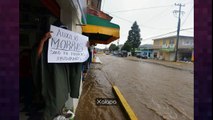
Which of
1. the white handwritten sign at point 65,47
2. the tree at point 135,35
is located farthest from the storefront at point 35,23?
the tree at point 135,35

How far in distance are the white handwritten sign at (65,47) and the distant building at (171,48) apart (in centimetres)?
4040

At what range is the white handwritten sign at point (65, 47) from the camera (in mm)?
2372

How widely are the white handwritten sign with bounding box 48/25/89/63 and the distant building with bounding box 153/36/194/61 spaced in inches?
1590

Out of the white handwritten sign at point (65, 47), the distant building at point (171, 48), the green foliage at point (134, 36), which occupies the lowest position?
the white handwritten sign at point (65, 47)

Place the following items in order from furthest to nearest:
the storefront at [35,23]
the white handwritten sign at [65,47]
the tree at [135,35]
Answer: the tree at [135,35] < the storefront at [35,23] < the white handwritten sign at [65,47]

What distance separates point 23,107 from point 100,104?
2.31 meters

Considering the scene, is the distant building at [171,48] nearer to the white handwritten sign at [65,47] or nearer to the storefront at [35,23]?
the storefront at [35,23]

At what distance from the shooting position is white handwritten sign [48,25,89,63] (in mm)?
2372

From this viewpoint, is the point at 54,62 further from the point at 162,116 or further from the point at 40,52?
the point at 162,116

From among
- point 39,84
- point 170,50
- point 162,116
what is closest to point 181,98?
point 162,116

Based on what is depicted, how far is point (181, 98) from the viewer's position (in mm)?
7488

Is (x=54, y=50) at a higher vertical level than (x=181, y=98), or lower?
higher

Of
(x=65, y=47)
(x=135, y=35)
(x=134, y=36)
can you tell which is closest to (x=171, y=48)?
(x=135, y=35)

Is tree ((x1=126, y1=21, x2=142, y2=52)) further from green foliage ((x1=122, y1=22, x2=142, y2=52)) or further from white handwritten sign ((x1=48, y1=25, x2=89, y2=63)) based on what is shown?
white handwritten sign ((x1=48, y1=25, x2=89, y2=63))
